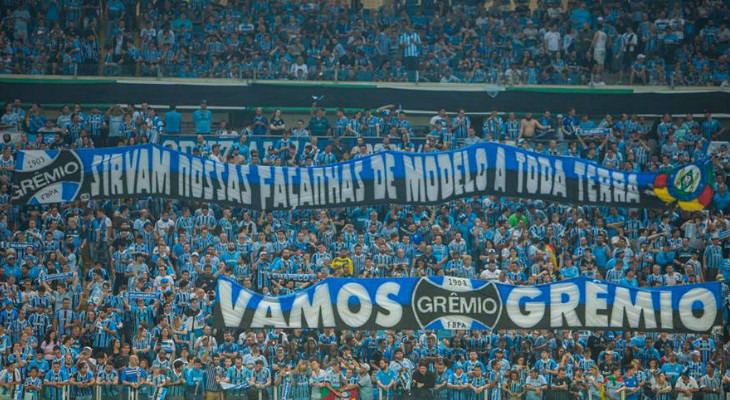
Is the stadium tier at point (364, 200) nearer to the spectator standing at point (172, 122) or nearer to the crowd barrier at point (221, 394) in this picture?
the crowd barrier at point (221, 394)

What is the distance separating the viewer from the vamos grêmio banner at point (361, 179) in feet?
79.4

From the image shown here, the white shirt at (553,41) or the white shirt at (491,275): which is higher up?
the white shirt at (553,41)

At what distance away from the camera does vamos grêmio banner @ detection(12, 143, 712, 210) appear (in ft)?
79.4

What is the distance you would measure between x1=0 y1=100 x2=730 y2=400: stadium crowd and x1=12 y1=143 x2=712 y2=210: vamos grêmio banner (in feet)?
1.49

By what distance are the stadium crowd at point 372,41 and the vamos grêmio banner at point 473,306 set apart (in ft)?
33.3

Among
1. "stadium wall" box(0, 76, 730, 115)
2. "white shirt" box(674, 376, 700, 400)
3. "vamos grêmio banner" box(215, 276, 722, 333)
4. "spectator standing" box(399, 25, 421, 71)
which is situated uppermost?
"spectator standing" box(399, 25, 421, 71)

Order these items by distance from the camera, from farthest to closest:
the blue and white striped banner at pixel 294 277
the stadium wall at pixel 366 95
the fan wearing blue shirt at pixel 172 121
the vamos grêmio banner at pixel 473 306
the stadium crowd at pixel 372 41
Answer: the stadium crowd at pixel 372 41 < the stadium wall at pixel 366 95 < the fan wearing blue shirt at pixel 172 121 < the blue and white striped banner at pixel 294 277 < the vamos grêmio banner at pixel 473 306

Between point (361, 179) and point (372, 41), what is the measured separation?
7222 millimetres

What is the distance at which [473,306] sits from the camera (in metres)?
20.6

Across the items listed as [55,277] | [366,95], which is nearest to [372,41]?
[366,95]

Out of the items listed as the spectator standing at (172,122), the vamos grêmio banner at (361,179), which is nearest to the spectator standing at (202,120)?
the spectator standing at (172,122)

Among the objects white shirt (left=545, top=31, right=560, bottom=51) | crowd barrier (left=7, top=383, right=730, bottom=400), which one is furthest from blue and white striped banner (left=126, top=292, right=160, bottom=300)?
white shirt (left=545, top=31, right=560, bottom=51)

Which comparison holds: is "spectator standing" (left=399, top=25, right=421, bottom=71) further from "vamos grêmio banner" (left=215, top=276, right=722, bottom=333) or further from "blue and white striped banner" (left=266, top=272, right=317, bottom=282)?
"vamos grêmio banner" (left=215, top=276, right=722, bottom=333)

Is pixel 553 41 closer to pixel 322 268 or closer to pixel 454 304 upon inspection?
pixel 322 268
